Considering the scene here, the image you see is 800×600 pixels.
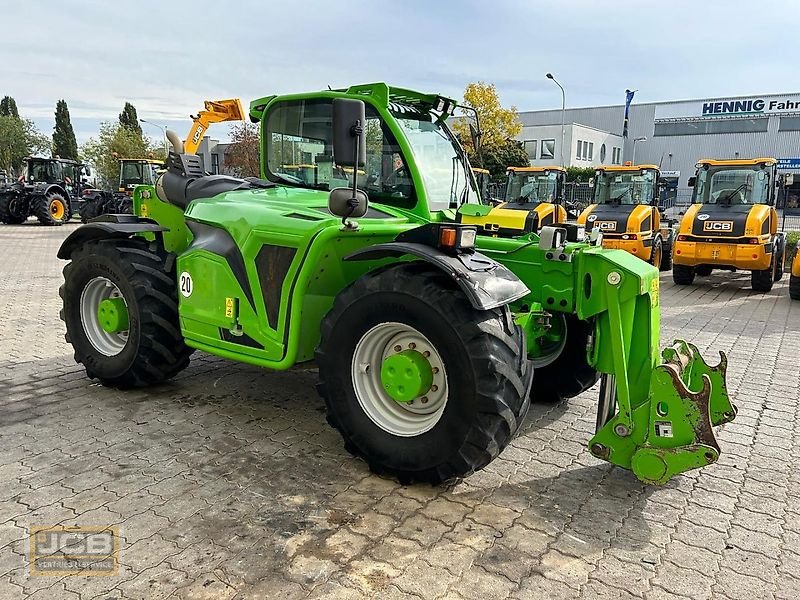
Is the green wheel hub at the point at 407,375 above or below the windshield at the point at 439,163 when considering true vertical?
below

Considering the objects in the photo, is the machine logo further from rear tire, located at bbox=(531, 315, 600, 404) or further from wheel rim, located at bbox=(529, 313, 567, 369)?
wheel rim, located at bbox=(529, 313, 567, 369)

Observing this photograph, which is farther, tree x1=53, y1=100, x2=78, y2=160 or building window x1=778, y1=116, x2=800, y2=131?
tree x1=53, y1=100, x2=78, y2=160

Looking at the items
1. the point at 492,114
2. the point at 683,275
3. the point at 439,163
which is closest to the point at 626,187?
the point at 683,275

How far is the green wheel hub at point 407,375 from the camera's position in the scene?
3.46m

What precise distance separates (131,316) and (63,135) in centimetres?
7830

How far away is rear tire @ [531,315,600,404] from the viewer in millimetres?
4777

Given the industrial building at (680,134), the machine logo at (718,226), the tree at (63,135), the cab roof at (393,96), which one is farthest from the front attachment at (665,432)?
the tree at (63,135)

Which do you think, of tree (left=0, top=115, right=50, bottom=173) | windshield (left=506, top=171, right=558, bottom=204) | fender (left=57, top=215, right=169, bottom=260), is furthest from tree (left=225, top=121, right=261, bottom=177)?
tree (left=0, top=115, right=50, bottom=173)

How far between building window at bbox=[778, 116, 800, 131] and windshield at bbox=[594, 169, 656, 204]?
170 ft

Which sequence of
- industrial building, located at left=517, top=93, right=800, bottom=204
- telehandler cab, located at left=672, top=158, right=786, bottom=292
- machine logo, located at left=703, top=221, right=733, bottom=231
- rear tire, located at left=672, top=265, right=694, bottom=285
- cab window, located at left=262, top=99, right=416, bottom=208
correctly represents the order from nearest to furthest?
1. cab window, located at left=262, top=99, right=416, bottom=208
2. telehandler cab, located at left=672, top=158, right=786, bottom=292
3. machine logo, located at left=703, top=221, right=733, bottom=231
4. rear tire, located at left=672, top=265, right=694, bottom=285
5. industrial building, located at left=517, top=93, right=800, bottom=204

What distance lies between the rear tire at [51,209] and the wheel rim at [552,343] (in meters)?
24.3

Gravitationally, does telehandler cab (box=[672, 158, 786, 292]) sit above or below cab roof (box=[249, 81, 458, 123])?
below

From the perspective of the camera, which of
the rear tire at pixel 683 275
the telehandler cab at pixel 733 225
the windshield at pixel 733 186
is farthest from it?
the windshield at pixel 733 186

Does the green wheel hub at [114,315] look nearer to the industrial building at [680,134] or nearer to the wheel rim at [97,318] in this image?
the wheel rim at [97,318]
